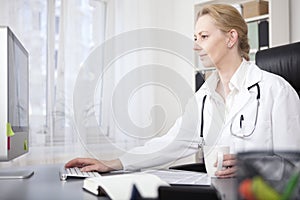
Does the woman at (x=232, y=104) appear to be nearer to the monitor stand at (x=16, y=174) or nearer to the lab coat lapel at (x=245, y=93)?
the lab coat lapel at (x=245, y=93)

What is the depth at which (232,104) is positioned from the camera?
1607 millimetres

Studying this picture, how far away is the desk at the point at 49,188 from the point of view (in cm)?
89

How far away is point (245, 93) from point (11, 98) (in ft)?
2.66

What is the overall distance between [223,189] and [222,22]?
0.84 metres

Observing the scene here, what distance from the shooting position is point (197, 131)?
1.66m

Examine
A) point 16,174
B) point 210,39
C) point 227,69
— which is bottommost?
point 16,174

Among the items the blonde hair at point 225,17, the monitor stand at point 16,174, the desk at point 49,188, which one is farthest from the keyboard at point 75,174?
the blonde hair at point 225,17

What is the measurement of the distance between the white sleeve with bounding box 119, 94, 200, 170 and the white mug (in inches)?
13.0

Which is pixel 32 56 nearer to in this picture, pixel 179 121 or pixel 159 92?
pixel 159 92

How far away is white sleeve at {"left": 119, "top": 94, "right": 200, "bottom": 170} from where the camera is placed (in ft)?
4.56

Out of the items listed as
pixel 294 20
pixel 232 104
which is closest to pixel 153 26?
pixel 294 20

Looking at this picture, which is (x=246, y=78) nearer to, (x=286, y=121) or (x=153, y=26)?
(x=286, y=121)

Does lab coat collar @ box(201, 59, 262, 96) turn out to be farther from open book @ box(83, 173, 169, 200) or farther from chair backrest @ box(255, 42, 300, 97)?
open book @ box(83, 173, 169, 200)

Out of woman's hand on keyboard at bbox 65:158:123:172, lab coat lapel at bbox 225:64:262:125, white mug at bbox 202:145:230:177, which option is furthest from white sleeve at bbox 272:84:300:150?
woman's hand on keyboard at bbox 65:158:123:172
